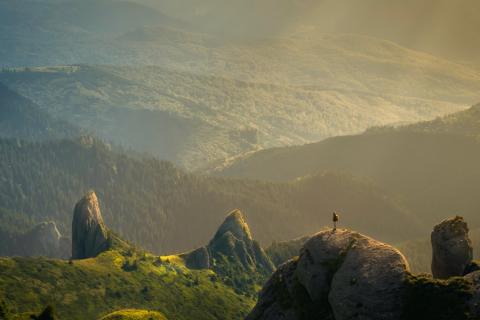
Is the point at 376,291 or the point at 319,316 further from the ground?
the point at 376,291

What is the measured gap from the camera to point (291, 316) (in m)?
95.5

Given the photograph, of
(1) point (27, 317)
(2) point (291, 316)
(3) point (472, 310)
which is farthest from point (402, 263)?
(1) point (27, 317)

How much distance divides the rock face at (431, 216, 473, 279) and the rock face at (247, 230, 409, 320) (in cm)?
1861

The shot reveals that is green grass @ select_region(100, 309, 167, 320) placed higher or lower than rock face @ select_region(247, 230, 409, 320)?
lower

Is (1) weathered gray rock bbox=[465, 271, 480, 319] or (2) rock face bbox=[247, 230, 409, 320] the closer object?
(1) weathered gray rock bbox=[465, 271, 480, 319]

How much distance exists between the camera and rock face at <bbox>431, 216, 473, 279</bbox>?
104 meters

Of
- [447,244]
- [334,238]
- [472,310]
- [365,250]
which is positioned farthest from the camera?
[447,244]

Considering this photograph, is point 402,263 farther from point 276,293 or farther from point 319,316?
point 276,293

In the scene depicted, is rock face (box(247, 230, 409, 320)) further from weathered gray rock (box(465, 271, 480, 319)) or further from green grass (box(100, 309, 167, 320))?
green grass (box(100, 309, 167, 320))

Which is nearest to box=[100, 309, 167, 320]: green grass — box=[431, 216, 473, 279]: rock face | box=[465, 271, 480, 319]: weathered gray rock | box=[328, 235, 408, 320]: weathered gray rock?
box=[328, 235, 408, 320]: weathered gray rock

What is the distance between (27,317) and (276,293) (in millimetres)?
54486

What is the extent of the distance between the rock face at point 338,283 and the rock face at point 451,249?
18614mm

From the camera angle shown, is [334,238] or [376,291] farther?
[334,238]

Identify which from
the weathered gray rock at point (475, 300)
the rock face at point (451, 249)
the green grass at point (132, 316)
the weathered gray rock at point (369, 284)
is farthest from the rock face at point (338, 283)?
the green grass at point (132, 316)
